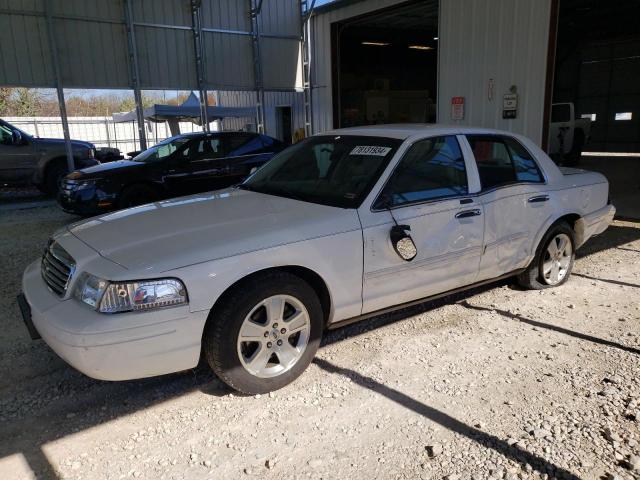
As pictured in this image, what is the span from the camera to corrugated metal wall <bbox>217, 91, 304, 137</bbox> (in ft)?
61.1

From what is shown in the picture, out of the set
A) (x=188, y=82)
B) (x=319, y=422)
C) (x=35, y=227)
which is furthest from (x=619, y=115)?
(x=319, y=422)

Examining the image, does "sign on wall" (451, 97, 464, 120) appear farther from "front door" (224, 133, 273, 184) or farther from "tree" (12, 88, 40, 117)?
"tree" (12, 88, 40, 117)

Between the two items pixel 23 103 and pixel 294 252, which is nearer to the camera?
pixel 294 252

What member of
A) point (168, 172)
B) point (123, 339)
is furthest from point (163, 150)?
point (123, 339)

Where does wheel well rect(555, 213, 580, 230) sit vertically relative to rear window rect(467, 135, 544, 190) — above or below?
below

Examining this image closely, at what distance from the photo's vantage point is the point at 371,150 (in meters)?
3.93

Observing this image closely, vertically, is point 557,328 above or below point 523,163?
below

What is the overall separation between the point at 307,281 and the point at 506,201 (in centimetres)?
197

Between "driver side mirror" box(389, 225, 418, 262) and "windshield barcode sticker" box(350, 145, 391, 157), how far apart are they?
61 centimetres

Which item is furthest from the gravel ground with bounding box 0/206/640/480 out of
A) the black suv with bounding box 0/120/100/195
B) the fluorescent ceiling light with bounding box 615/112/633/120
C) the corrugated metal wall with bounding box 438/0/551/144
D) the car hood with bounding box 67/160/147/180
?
the fluorescent ceiling light with bounding box 615/112/633/120

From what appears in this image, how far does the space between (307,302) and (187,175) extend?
643 cm

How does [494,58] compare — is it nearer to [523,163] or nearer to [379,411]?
[523,163]

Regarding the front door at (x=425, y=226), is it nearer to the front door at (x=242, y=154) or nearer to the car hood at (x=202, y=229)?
the car hood at (x=202, y=229)

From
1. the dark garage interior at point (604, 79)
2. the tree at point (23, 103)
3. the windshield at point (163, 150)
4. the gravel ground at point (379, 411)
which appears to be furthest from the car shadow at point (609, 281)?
the tree at point (23, 103)
